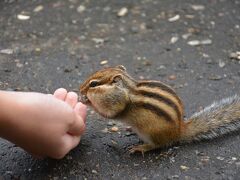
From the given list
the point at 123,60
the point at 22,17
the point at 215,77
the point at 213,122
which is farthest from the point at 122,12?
the point at 213,122


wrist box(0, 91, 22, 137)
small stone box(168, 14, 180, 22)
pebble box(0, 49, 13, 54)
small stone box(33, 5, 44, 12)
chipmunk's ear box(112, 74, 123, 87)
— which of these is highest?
wrist box(0, 91, 22, 137)

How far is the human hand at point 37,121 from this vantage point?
2.66m

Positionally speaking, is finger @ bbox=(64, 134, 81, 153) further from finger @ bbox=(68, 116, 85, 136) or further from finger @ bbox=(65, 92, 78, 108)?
finger @ bbox=(65, 92, 78, 108)

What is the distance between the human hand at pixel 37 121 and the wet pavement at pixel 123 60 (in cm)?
32

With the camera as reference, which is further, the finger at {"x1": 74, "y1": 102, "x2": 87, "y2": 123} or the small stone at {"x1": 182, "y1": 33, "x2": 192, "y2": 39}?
the small stone at {"x1": 182, "y1": 33, "x2": 192, "y2": 39}

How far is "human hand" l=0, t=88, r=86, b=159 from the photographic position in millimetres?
2658

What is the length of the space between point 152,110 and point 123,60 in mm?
1265

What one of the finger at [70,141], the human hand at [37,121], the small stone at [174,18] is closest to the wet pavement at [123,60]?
the small stone at [174,18]

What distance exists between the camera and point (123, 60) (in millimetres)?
4203

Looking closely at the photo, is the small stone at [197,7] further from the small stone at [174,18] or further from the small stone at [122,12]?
the small stone at [122,12]

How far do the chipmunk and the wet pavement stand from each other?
0.33 ft

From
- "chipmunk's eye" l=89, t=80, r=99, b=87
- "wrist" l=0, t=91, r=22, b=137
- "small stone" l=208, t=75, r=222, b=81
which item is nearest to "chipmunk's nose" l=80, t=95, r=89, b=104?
"chipmunk's eye" l=89, t=80, r=99, b=87

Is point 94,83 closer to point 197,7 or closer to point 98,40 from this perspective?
point 98,40

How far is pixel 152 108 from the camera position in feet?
9.82
